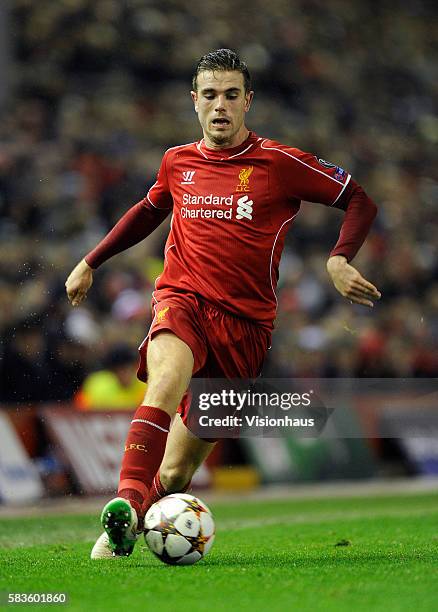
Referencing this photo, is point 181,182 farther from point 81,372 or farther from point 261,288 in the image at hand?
point 81,372

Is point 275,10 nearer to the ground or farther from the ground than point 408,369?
farther from the ground

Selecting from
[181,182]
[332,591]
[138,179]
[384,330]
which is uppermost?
[181,182]

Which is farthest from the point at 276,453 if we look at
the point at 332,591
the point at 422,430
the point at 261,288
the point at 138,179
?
the point at 332,591

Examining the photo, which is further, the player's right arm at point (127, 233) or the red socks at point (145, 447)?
the player's right arm at point (127, 233)

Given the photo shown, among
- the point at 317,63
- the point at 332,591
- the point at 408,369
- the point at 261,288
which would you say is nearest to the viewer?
the point at 332,591

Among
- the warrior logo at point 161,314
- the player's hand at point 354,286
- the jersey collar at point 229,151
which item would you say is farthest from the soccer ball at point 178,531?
the jersey collar at point 229,151

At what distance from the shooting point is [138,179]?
1623cm

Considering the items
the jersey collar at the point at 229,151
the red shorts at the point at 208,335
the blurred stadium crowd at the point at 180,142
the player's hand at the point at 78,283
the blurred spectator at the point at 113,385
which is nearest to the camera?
the red shorts at the point at 208,335

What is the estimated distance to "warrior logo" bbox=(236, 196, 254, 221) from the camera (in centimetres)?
675

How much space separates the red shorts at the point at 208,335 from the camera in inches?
255

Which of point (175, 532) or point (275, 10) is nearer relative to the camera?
point (175, 532)

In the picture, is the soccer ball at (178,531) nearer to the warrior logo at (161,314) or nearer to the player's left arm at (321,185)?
the warrior logo at (161,314)

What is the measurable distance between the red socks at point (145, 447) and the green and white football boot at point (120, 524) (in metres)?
0.25

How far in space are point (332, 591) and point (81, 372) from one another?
26.3 ft
